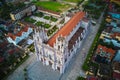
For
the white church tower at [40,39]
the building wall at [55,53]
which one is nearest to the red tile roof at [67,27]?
the building wall at [55,53]

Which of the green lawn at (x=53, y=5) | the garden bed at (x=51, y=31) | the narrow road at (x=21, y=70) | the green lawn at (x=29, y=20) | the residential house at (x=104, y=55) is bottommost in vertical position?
the narrow road at (x=21, y=70)

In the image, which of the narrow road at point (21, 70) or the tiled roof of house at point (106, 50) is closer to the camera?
the narrow road at point (21, 70)

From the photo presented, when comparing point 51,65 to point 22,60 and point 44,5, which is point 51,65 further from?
point 44,5

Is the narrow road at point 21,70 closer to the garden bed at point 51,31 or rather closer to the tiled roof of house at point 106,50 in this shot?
the garden bed at point 51,31

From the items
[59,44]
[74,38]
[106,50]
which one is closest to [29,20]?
[74,38]

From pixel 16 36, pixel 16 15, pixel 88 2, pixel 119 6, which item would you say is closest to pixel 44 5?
pixel 16 15

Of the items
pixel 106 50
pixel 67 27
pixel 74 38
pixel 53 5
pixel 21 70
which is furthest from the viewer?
pixel 53 5

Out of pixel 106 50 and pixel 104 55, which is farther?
pixel 106 50

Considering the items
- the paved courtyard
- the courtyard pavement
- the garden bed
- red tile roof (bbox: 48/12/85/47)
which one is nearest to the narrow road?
→ the courtyard pavement

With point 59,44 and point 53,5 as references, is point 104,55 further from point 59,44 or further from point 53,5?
point 53,5
